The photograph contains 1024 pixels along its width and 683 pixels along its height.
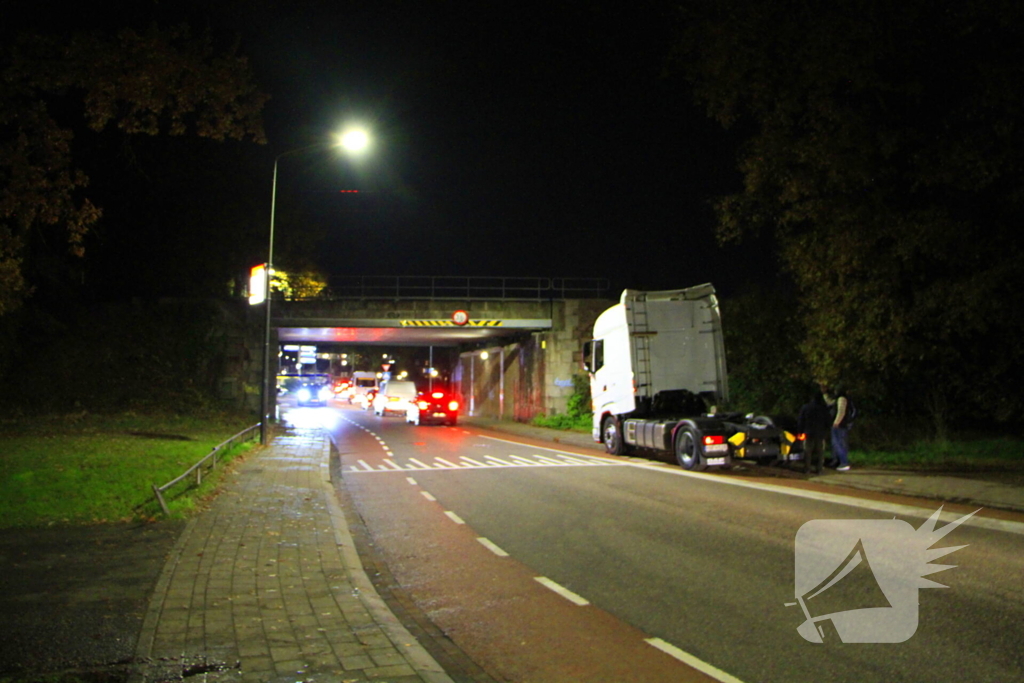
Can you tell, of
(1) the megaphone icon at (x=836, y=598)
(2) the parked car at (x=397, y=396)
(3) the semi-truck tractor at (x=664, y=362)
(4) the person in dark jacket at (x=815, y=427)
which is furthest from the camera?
(2) the parked car at (x=397, y=396)

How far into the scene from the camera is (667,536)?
10.1 m

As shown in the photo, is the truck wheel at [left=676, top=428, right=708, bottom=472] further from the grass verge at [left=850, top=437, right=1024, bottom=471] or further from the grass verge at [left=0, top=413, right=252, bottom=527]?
the grass verge at [left=0, top=413, right=252, bottom=527]

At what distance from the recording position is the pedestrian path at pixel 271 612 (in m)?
5.23

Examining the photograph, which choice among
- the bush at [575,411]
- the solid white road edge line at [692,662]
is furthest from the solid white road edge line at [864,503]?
the bush at [575,411]

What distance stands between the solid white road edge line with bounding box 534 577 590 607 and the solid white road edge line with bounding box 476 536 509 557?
125 centimetres

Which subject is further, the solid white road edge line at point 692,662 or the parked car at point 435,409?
the parked car at point 435,409

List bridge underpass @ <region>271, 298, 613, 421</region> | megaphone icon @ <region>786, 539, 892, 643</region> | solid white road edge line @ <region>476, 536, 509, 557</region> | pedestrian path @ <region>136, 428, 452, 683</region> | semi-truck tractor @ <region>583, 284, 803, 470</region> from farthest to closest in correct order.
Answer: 1. bridge underpass @ <region>271, 298, 613, 421</region>
2. semi-truck tractor @ <region>583, 284, 803, 470</region>
3. solid white road edge line @ <region>476, 536, 509, 557</region>
4. megaphone icon @ <region>786, 539, 892, 643</region>
5. pedestrian path @ <region>136, 428, 452, 683</region>

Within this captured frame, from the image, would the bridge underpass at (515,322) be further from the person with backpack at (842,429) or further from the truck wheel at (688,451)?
the person with backpack at (842,429)

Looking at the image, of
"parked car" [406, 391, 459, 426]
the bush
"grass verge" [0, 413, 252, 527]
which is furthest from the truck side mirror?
"parked car" [406, 391, 459, 426]

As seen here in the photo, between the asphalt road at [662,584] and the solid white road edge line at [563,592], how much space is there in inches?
2.9

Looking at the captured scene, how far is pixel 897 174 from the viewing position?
57.1 feet

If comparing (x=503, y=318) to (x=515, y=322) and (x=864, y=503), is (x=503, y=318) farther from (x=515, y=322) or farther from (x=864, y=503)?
(x=864, y=503)

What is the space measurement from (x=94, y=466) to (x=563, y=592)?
10.7m

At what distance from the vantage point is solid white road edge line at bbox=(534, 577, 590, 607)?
7258 mm
